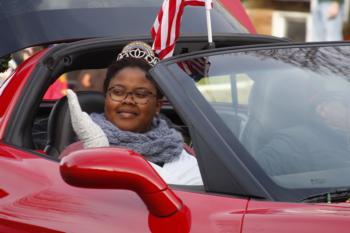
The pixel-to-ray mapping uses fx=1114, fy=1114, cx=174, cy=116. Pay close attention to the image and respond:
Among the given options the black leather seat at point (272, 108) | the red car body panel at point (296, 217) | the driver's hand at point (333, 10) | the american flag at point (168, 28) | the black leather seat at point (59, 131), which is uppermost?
the american flag at point (168, 28)

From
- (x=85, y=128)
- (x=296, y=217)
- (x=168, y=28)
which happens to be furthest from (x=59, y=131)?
(x=296, y=217)

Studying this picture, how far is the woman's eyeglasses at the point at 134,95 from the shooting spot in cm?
411

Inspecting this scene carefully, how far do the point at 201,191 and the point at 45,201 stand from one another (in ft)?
1.74

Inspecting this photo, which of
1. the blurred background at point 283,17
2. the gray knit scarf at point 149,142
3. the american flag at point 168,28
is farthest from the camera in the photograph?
the blurred background at point 283,17

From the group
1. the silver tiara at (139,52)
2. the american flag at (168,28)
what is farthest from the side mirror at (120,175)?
the american flag at (168,28)

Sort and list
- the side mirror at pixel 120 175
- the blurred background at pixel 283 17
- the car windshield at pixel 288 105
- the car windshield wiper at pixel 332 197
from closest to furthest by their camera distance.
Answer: the side mirror at pixel 120 175 → the car windshield wiper at pixel 332 197 → the car windshield at pixel 288 105 → the blurred background at pixel 283 17

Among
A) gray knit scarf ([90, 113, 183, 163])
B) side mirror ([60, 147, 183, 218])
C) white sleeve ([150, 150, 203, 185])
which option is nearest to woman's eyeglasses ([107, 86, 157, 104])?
gray knit scarf ([90, 113, 183, 163])

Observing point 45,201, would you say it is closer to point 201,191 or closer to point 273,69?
point 201,191

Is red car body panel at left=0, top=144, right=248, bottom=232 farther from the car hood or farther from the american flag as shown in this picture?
the car hood

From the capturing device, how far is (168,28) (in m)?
4.54

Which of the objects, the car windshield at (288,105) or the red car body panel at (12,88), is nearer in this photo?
the car windshield at (288,105)

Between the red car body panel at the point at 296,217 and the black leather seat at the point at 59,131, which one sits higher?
the red car body panel at the point at 296,217

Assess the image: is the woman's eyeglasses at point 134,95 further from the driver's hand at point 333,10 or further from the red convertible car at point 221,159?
the driver's hand at point 333,10

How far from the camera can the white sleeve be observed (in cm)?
359
